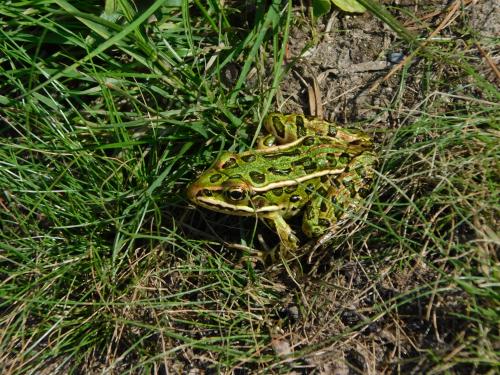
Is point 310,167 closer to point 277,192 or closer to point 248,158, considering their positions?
point 277,192

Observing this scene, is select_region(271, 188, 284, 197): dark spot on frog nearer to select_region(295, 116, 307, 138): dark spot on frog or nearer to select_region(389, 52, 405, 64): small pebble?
select_region(295, 116, 307, 138): dark spot on frog

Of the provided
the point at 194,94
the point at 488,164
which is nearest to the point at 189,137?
the point at 194,94

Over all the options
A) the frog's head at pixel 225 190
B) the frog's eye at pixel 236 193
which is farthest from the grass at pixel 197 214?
the frog's eye at pixel 236 193

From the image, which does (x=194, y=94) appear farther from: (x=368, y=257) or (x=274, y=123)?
(x=368, y=257)

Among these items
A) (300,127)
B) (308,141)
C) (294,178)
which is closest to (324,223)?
(294,178)

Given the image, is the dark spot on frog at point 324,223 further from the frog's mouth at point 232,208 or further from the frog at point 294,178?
the frog's mouth at point 232,208

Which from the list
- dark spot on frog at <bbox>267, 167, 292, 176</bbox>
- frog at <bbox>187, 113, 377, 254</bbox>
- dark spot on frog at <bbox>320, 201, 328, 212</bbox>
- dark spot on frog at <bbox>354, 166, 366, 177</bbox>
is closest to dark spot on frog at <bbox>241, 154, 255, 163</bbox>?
frog at <bbox>187, 113, 377, 254</bbox>

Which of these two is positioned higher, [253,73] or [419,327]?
[253,73]
